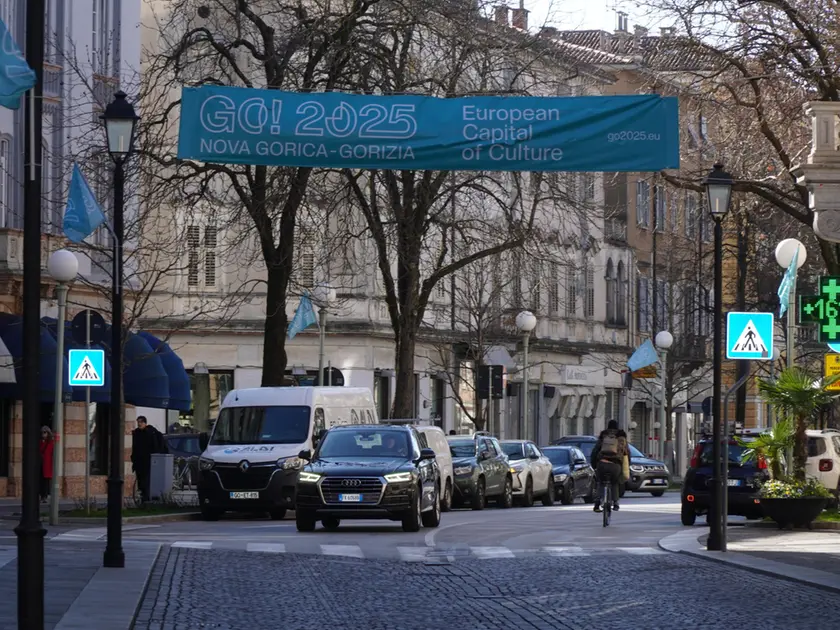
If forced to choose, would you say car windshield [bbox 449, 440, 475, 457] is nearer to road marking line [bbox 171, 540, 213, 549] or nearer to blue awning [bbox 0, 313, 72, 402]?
blue awning [bbox 0, 313, 72, 402]

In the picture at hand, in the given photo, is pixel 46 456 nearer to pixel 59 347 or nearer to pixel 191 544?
pixel 59 347

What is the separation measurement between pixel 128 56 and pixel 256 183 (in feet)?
42.0

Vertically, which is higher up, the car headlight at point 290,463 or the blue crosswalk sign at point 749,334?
the blue crosswalk sign at point 749,334

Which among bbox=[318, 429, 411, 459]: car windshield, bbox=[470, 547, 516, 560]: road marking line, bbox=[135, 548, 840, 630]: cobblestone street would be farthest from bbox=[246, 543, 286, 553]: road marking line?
bbox=[318, 429, 411, 459]: car windshield

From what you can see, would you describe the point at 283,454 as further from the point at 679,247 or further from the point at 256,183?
the point at 679,247

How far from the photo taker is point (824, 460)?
35625 millimetres

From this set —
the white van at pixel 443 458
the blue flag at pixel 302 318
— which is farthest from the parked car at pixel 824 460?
the blue flag at pixel 302 318

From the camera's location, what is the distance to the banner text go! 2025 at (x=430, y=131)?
70.1 ft

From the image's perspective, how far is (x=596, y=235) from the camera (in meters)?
76.7

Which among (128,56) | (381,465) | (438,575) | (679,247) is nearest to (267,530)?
(381,465)

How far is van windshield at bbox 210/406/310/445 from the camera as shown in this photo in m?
34.5

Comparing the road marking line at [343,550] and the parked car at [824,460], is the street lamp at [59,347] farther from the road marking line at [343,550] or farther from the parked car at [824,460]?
the parked car at [824,460]

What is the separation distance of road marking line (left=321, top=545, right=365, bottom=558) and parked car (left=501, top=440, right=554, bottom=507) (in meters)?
17.8

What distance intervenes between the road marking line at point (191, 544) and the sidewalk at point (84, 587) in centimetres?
87
